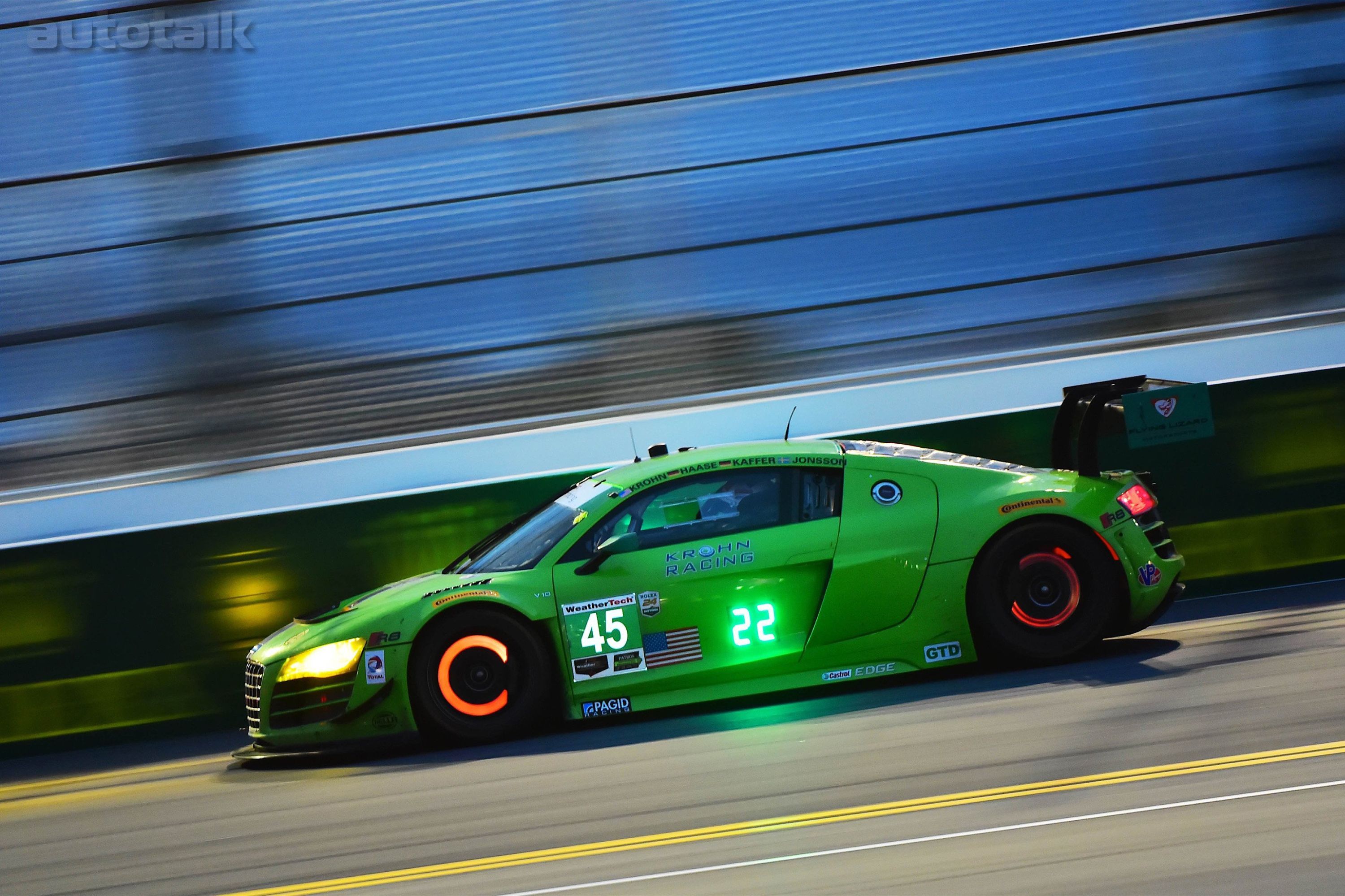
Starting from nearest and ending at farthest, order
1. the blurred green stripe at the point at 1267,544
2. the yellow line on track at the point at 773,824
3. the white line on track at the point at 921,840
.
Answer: the white line on track at the point at 921,840 < the yellow line on track at the point at 773,824 < the blurred green stripe at the point at 1267,544

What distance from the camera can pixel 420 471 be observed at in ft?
30.3

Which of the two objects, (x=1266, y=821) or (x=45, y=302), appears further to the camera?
(x=45, y=302)

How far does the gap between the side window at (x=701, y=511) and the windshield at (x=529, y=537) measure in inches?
7.7

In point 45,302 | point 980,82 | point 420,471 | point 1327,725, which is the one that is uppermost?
point 980,82

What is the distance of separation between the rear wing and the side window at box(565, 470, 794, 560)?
5.41ft

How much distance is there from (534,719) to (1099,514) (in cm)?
291

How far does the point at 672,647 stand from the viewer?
261 inches

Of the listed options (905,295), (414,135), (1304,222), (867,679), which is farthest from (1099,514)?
(414,135)

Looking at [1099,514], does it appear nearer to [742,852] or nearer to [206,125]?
[742,852]

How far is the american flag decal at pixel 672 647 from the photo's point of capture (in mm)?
6617

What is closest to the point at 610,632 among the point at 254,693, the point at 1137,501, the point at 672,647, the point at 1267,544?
the point at 672,647

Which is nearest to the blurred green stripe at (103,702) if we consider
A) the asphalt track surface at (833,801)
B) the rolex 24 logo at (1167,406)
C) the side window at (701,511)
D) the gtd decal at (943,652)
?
the asphalt track surface at (833,801)

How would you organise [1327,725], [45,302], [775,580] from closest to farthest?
1. [1327,725]
2. [775,580]
3. [45,302]

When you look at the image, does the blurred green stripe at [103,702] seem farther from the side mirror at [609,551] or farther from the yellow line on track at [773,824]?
the yellow line on track at [773,824]
